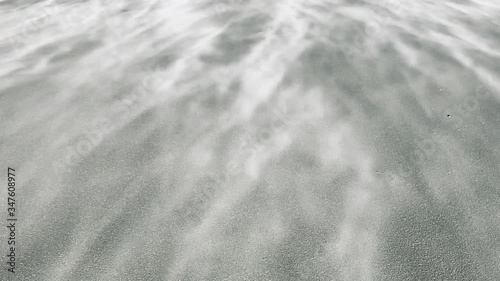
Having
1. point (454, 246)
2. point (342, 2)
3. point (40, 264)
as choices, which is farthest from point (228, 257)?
point (342, 2)

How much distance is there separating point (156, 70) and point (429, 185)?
5.51 ft

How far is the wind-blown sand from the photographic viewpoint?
1.18 metres

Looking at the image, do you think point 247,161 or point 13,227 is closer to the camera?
point 13,227

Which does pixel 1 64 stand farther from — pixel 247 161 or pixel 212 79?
pixel 247 161

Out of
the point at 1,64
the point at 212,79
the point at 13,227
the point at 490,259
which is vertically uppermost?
the point at 1,64

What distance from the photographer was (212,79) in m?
2.04

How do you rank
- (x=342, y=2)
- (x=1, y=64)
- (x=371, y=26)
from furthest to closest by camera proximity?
(x=342, y=2)
(x=371, y=26)
(x=1, y=64)

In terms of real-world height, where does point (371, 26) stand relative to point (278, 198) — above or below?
above

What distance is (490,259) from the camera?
1155 mm

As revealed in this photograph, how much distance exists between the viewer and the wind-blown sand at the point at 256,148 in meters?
1.18

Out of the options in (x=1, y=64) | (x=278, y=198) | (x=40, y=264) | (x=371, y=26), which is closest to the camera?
(x=40, y=264)

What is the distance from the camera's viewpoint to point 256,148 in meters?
1.60

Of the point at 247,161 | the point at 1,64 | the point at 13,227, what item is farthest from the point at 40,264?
the point at 1,64

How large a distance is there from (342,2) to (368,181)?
6.94 ft
